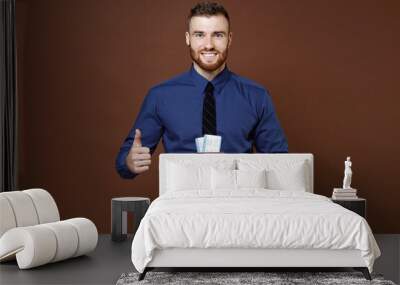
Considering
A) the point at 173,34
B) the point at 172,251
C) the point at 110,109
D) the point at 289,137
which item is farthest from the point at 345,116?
the point at 172,251

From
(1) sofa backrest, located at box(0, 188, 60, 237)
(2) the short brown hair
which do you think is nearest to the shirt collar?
(2) the short brown hair

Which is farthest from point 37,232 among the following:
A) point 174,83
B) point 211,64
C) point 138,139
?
point 211,64

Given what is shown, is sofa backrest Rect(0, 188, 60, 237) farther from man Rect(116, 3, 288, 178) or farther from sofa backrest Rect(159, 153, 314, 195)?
man Rect(116, 3, 288, 178)

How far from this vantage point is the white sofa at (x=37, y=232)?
522 centimetres

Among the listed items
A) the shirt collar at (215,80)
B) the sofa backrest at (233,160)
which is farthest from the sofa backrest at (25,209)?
the shirt collar at (215,80)

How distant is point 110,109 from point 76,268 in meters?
2.48

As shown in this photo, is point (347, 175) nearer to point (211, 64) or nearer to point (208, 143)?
point (208, 143)

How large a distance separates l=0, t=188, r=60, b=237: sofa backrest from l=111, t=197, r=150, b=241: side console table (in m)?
0.87

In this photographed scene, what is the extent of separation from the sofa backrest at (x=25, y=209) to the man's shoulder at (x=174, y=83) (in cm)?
192

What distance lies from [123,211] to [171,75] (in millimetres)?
1585

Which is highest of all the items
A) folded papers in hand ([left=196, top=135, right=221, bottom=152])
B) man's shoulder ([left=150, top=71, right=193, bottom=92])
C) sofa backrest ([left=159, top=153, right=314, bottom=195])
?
man's shoulder ([left=150, top=71, right=193, bottom=92])

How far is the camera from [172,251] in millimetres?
4848

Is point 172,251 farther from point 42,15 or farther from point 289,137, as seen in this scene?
point 42,15

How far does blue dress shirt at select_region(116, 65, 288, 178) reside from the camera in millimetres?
7074
